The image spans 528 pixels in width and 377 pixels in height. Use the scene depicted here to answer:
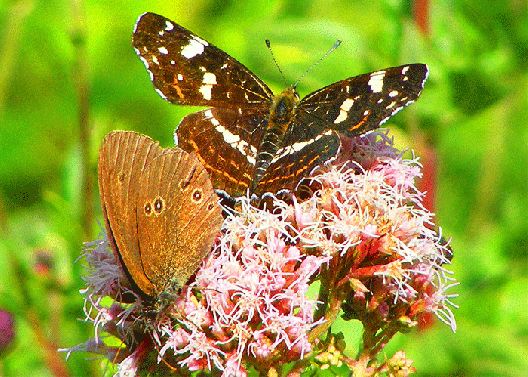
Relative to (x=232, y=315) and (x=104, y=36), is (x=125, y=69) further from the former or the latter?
(x=232, y=315)

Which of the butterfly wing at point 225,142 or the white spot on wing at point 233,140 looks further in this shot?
the white spot on wing at point 233,140

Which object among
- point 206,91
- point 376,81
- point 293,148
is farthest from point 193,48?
point 376,81

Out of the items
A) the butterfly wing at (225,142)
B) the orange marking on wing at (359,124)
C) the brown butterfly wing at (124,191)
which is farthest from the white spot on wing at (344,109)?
the brown butterfly wing at (124,191)

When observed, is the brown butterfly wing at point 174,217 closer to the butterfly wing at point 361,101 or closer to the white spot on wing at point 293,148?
the white spot on wing at point 293,148

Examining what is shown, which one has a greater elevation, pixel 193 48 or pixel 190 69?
pixel 193 48

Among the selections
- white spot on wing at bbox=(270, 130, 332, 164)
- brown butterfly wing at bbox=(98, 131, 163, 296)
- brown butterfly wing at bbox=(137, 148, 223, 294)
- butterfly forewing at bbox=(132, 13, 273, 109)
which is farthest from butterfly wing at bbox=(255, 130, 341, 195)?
brown butterfly wing at bbox=(98, 131, 163, 296)

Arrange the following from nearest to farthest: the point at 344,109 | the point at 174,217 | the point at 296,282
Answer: the point at 296,282 < the point at 174,217 < the point at 344,109

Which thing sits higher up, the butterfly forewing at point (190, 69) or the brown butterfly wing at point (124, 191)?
the butterfly forewing at point (190, 69)

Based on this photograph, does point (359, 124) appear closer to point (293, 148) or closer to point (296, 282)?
point (293, 148)
